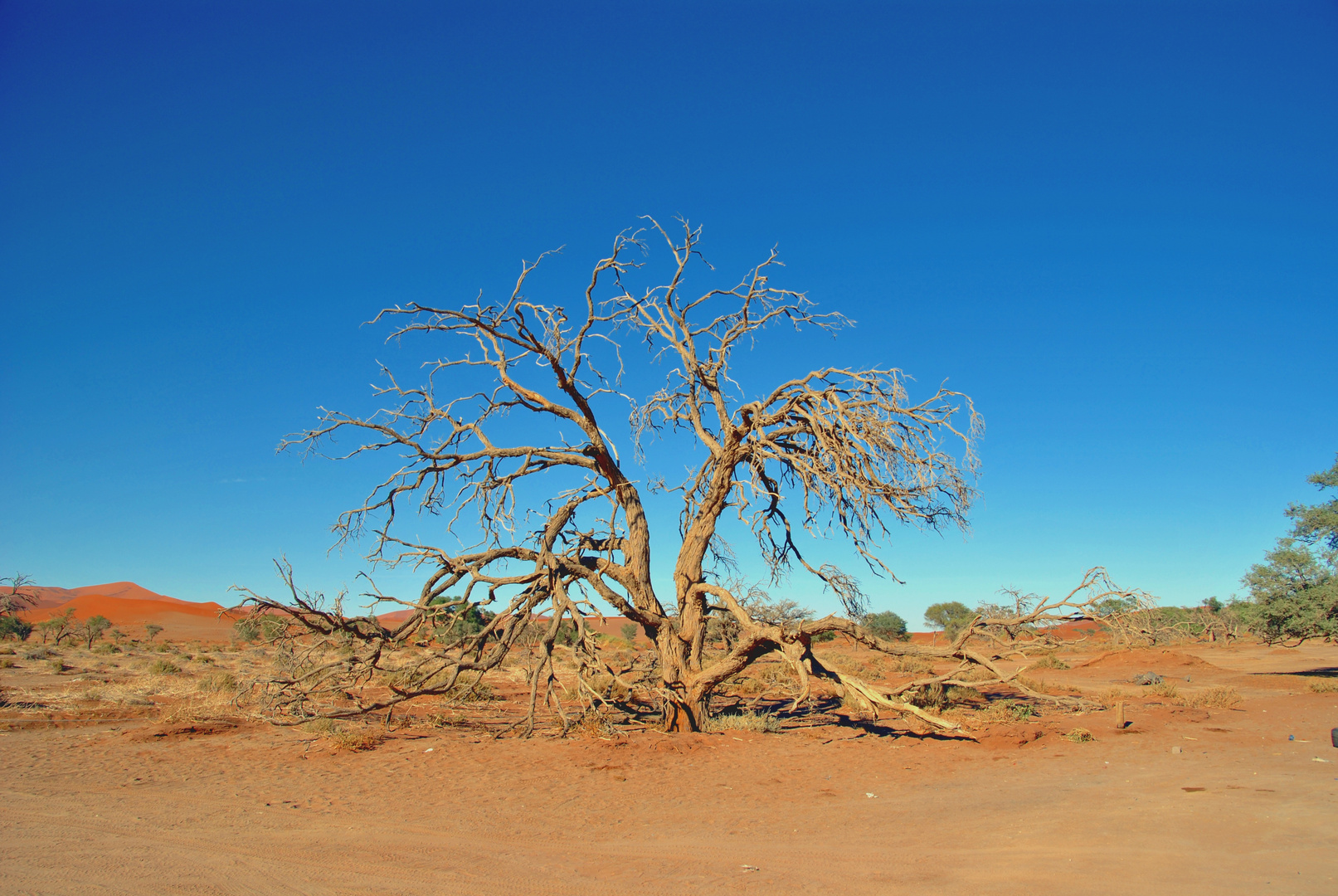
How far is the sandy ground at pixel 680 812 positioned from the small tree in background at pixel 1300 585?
7155 mm

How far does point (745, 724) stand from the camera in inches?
483

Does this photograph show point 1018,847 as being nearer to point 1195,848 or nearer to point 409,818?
point 1195,848


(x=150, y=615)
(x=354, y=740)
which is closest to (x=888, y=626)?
(x=354, y=740)

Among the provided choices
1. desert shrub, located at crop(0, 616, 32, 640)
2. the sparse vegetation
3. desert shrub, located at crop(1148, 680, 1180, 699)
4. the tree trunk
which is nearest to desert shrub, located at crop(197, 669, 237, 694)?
the sparse vegetation

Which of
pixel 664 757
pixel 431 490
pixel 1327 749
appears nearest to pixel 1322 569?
pixel 1327 749

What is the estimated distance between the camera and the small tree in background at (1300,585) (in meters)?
17.8

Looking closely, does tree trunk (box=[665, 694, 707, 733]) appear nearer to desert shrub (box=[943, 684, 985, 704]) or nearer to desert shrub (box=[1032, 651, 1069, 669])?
desert shrub (box=[943, 684, 985, 704])

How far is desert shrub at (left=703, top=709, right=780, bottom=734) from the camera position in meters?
12.2

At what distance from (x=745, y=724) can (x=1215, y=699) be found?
Result: 10356 millimetres

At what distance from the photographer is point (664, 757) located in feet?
33.7

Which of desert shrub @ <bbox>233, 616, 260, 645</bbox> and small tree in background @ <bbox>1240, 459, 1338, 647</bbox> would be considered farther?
desert shrub @ <bbox>233, 616, 260, 645</bbox>

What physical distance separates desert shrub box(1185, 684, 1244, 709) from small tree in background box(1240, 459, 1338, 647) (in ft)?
14.5

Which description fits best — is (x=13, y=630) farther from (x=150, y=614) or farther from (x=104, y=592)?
(x=104, y=592)

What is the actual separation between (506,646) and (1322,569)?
21076 millimetres
